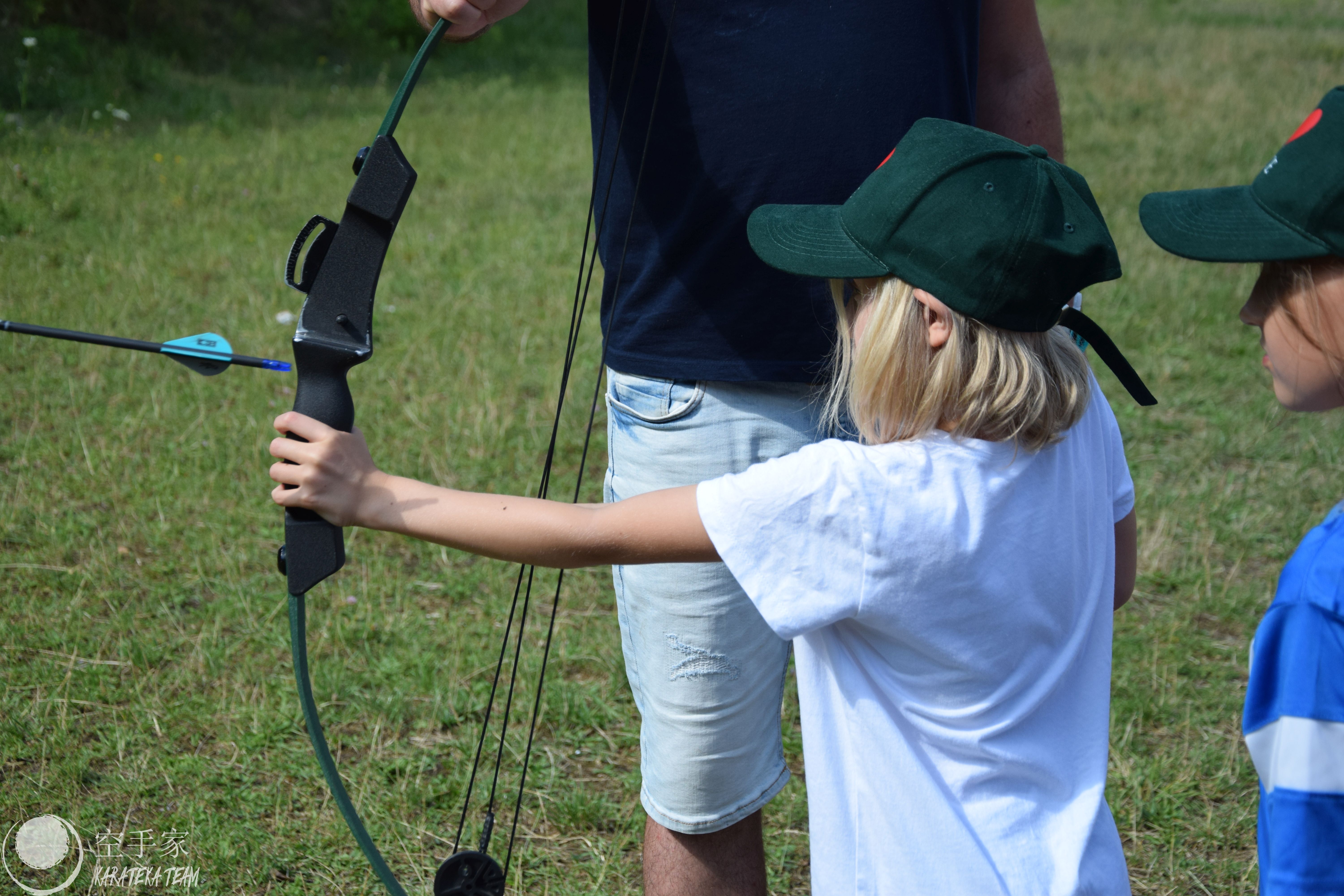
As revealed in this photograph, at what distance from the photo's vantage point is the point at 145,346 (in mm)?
1333

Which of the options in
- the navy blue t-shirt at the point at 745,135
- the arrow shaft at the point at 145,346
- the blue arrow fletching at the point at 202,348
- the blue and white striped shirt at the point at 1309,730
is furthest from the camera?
the navy blue t-shirt at the point at 745,135

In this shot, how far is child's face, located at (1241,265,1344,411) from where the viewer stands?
41.4 inches

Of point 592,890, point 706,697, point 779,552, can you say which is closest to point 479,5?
point 779,552

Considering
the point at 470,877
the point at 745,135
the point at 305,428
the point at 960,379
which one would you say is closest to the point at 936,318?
the point at 960,379

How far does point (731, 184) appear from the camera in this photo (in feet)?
5.02

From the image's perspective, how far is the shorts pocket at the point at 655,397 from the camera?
1572 millimetres

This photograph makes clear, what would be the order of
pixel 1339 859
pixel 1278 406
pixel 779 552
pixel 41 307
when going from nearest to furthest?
1. pixel 1339 859
2. pixel 779 552
3. pixel 1278 406
4. pixel 41 307

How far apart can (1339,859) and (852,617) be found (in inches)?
18.7

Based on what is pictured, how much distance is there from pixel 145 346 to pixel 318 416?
23 cm

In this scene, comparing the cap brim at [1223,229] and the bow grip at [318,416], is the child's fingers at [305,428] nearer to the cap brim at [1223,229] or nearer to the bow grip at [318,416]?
the bow grip at [318,416]

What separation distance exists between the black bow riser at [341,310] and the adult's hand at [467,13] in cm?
16

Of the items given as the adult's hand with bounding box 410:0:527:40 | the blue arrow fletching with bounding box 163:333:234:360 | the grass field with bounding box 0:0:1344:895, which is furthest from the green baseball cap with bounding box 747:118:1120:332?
the grass field with bounding box 0:0:1344:895

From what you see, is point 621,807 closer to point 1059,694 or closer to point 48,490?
point 1059,694

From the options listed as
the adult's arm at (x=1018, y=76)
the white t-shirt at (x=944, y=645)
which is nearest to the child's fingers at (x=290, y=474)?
the white t-shirt at (x=944, y=645)
